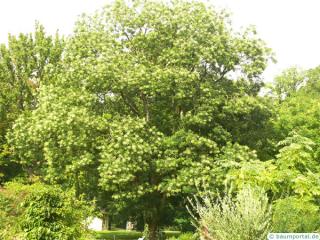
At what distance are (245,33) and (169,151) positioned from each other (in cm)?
819

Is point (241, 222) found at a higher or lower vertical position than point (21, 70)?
lower

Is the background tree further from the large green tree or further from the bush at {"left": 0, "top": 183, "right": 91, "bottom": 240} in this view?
the bush at {"left": 0, "top": 183, "right": 91, "bottom": 240}

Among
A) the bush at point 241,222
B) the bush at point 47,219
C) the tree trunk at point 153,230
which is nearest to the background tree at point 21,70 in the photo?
the tree trunk at point 153,230

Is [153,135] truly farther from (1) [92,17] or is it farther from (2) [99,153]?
(1) [92,17]

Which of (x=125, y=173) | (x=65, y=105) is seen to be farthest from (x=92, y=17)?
(x=125, y=173)

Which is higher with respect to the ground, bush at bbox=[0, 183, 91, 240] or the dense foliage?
the dense foliage

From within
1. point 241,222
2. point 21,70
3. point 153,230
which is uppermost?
point 21,70

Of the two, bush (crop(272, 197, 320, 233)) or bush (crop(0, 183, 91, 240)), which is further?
bush (crop(0, 183, 91, 240))

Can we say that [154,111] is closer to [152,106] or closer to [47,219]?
[152,106]

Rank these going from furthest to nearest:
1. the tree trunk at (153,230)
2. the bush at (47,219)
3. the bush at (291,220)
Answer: the tree trunk at (153,230), the bush at (47,219), the bush at (291,220)

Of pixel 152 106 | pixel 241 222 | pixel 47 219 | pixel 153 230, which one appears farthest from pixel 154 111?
pixel 241 222

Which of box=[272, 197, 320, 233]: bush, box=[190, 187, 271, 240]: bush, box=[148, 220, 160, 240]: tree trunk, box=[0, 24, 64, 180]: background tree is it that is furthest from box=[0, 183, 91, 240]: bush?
box=[0, 24, 64, 180]: background tree

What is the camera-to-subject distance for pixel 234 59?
26.2 m

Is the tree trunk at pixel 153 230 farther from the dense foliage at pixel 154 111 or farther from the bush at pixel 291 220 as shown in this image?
the bush at pixel 291 220
